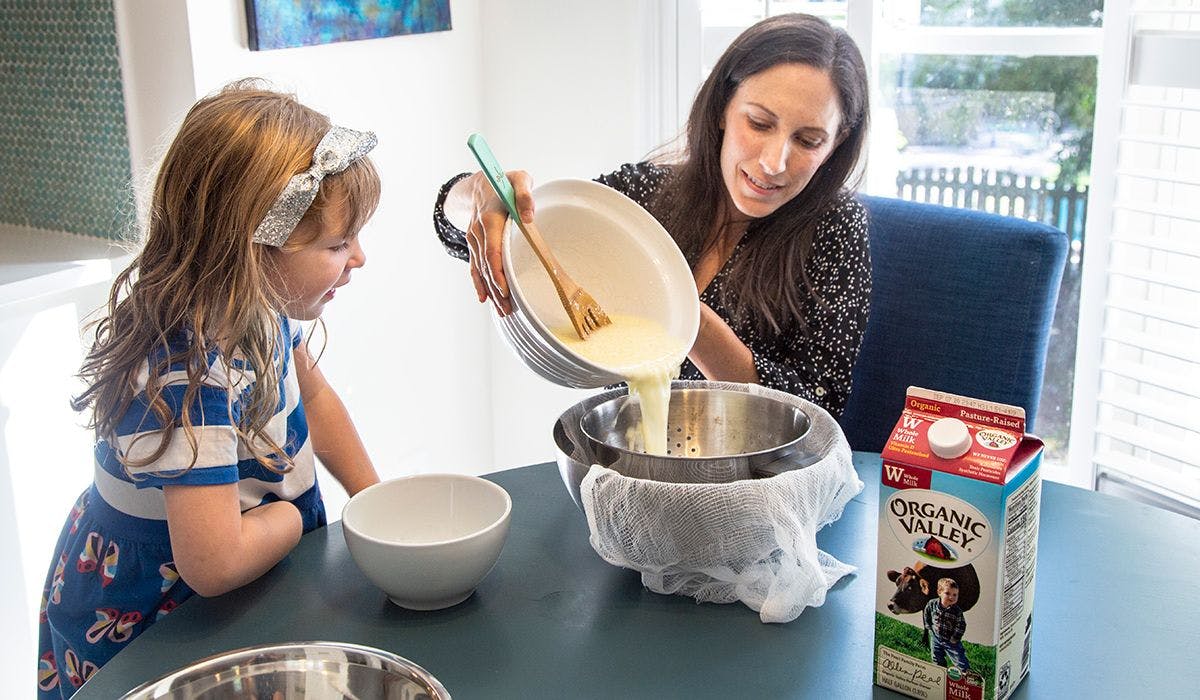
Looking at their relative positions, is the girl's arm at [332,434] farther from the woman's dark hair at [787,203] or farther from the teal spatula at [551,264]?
the woman's dark hair at [787,203]

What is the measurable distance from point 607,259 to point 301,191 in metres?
0.41

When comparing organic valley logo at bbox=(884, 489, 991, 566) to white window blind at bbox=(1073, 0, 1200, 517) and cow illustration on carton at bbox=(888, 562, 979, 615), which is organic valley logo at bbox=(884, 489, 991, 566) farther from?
white window blind at bbox=(1073, 0, 1200, 517)

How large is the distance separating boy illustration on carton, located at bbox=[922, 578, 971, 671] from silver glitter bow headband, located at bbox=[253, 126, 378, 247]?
28.5 inches

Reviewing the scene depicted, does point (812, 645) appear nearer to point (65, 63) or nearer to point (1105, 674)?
point (1105, 674)

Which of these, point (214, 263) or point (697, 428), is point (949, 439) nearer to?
point (697, 428)

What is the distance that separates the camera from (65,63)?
1821 mm

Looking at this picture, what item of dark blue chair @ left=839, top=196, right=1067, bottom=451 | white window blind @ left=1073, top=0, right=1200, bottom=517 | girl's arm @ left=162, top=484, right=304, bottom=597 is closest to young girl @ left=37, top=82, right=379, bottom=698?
girl's arm @ left=162, top=484, right=304, bottom=597

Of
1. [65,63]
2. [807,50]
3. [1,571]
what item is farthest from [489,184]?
[1,571]

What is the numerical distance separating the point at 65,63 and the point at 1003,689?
1.60 meters

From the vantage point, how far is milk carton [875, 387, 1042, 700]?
34.2 inches

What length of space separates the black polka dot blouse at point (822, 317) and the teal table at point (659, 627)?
48cm

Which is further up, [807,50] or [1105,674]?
[807,50]

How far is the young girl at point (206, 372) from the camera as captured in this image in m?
1.12

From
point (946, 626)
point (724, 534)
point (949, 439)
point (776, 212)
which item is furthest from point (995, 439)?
point (776, 212)
